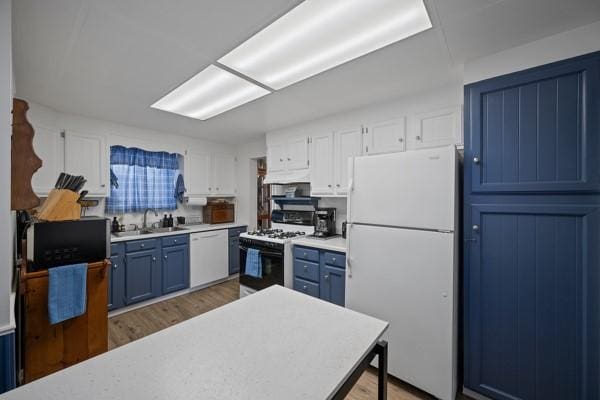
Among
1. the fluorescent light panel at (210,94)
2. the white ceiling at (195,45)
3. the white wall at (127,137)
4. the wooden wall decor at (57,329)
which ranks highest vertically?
the fluorescent light panel at (210,94)

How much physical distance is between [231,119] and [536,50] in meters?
2.81

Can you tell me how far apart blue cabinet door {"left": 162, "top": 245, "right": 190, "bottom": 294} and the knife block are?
4.54 ft

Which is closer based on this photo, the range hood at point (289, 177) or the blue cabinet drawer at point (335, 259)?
the blue cabinet drawer at point (335, 259)

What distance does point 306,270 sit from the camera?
2.62 m

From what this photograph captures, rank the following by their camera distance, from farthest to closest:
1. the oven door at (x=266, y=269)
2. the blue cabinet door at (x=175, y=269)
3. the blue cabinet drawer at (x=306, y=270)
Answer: the blue cabinet door at (x=175, y=269)
the oven door at (x=266, y=269)
the blue cabinet drawer at (x=306, y=270)

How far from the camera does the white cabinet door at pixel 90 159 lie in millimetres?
2799

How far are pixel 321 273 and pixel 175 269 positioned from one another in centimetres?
211

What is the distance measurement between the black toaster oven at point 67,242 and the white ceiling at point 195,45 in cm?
120

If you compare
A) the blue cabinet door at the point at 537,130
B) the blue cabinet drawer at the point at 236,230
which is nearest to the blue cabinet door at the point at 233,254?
the blue cabinet drawer at the point at 236,230

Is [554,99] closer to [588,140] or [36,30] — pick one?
[588,140]

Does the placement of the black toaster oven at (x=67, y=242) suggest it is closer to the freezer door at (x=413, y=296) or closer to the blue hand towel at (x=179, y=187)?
the blue hand towel at (x=179, y=187)

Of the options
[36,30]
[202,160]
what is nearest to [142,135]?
[202,160]

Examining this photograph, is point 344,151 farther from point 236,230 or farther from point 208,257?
point 208,257

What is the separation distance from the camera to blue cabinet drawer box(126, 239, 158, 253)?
9.63ft
